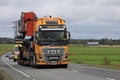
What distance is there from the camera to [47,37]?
38.3 m

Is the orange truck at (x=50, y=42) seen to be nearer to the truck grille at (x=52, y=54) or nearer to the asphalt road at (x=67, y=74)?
the truck grille at (x=52, y=54)

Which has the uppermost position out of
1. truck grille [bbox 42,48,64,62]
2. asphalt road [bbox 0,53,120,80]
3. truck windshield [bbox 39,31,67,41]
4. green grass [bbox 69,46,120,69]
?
truck windshield [bbox 39,31,67,41]

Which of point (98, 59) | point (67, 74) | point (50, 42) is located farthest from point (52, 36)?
point (98, 59)

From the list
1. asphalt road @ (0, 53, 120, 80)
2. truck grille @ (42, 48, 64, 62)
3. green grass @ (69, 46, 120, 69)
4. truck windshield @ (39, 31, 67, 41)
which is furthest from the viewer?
green grass @ (69, 46, 120, 69)

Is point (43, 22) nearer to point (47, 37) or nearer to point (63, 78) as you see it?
point (47, 37)

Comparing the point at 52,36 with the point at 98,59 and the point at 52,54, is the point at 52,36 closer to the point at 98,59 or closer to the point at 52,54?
the point at 52,54

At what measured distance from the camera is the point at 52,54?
38.0 m

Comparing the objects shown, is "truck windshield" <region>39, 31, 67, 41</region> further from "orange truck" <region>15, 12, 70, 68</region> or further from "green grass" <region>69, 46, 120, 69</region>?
"green grass" <region>69, 46, 120, 69</region>

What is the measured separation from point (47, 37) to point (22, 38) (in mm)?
7928

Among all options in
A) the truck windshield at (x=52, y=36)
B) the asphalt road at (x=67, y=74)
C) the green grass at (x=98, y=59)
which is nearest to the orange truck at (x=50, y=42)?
the truck windshield at (x=52, y=36)

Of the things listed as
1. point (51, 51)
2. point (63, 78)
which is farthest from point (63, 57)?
point (63, 78)

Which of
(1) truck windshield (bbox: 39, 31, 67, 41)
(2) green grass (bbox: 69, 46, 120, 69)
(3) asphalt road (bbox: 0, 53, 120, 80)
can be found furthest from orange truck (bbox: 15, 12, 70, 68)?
(2) green grass (bbox: 69, 46, 120, 69)

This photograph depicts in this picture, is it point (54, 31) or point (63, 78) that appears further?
point (54, 31)

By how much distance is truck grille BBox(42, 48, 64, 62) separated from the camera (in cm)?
3803
